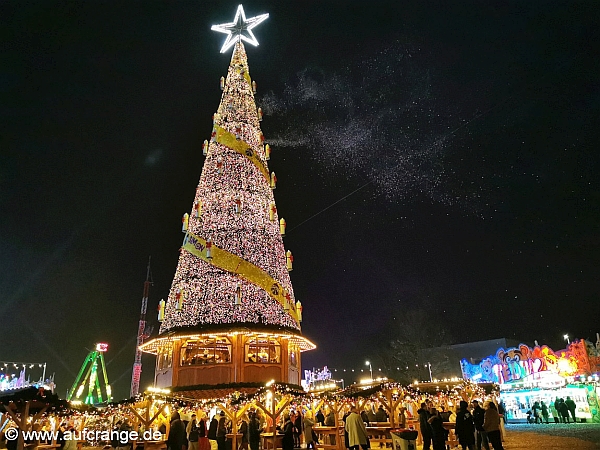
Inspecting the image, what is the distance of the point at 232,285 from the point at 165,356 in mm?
5298

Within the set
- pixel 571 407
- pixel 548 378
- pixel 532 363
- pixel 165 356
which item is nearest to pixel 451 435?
pixel 571 407

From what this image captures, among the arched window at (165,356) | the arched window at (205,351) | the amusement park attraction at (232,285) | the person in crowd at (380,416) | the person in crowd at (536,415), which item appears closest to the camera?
the amusement park attraction at (232,285)

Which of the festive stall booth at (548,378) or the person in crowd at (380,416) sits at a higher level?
the festive stall booth at (548,378)

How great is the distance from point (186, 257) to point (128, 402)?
7.25 meters

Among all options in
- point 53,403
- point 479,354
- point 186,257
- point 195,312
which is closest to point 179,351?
point 195,312

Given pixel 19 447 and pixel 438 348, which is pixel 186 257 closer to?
pixel 19 447

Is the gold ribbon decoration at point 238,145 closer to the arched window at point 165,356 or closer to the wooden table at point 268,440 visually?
the arched window at point 165,356

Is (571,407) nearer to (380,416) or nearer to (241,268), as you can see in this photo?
(380,416)

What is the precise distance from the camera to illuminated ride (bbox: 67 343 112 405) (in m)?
57.0

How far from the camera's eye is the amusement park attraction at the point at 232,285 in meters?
20.8

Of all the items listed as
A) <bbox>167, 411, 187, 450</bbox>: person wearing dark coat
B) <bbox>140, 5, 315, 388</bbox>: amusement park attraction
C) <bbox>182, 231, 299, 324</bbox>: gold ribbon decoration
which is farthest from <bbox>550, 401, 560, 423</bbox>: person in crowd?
<bbox>167, 411, 187, 450</bbox>: person wearing dark coat

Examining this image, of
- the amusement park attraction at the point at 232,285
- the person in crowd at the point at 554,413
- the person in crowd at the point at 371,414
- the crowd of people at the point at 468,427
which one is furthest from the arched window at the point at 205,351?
the person in crowd at the point at 554,413

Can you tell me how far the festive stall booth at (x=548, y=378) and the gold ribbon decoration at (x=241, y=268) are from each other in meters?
17.5

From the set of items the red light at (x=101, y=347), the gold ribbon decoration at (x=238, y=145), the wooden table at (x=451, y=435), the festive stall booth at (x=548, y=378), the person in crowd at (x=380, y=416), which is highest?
the gold ribbon decoration at (x=238, y=145)
